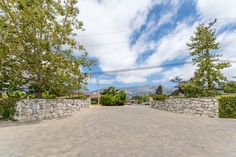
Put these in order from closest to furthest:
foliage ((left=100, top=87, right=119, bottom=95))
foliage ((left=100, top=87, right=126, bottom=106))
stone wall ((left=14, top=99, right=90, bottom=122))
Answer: stone wall ((left=14, top=99, right=90, bottom=122)) < foliage ((left=100, top=87, right=126, bottom=106)) < foliage ((left=100, top=87, right=119, bottom=95))

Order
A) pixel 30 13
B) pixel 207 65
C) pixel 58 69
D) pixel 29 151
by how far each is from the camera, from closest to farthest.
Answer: pixel 29 151, pixel 30 13, pixel 58 69, pixel 207 65

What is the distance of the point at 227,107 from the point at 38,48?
42.1 ft

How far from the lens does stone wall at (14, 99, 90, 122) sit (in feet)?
37.2

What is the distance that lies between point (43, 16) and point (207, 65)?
14.7 m

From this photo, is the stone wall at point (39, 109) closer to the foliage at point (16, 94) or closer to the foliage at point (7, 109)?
the foliage at point (7, 109)

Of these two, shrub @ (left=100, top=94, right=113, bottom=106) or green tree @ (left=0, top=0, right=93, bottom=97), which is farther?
shrub @ (left=100, top=94, right=113, bottom=106)

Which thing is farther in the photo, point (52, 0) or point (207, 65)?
point (207, 65)

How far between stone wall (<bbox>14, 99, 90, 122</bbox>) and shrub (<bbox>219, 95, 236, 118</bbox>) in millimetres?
11521

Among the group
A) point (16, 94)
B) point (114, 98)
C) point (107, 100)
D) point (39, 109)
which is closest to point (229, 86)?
point (39, 109)

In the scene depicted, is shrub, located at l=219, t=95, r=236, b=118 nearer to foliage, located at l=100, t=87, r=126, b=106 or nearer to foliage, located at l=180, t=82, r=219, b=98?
foliage, located at l=180, t=82, r=219, b=98

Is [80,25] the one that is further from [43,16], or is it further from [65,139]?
[65,139]

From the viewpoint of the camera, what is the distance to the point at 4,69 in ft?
40.8

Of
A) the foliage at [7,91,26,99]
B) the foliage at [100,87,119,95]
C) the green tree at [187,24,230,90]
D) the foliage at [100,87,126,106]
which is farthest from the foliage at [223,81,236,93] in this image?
the foliage at [100,87,119,95]

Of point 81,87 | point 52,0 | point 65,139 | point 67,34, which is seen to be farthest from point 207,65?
point 65,139
